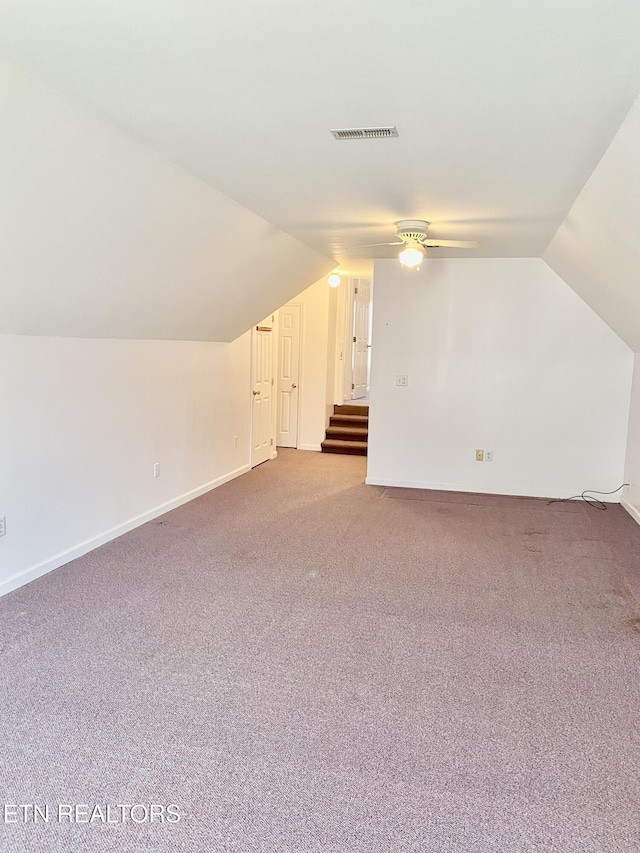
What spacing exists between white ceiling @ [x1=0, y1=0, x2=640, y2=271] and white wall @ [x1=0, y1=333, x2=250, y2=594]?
1582 mm

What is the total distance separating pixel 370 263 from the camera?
6.66m

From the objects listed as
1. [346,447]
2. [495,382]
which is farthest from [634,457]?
[346,447]

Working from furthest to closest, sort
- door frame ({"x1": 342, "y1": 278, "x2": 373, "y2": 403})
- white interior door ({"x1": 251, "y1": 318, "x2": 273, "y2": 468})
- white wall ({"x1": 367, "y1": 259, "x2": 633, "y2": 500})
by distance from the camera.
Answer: door frame ({"x1": 342, "y1": 278, "x2": 373, "y2": 403}), white interior door ({"x1": 251, "y1": 318, "x2": 273, "y2": 468}), white wall ({"x1": 367, "y1": 259, "x2": 633, "y2": 500})

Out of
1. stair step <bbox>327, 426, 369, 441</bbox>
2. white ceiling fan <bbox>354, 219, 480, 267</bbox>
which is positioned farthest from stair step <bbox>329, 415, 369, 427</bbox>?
white ceiling fan <bbox>354, 219, 480, 267</bbox>

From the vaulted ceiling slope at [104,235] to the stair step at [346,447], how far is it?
11.3 feet

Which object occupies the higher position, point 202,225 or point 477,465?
point 202,225

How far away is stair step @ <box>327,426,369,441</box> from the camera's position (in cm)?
832

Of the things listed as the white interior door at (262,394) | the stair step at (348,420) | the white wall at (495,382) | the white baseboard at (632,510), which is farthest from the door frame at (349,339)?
the white baseboard at (632,510)

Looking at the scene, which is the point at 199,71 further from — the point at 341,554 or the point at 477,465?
the point at 477,465

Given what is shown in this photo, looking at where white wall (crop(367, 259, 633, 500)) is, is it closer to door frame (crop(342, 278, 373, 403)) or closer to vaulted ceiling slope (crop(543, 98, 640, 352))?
vaulted ceiling slope (crop(543, 98, 640, 352))

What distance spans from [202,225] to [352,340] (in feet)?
19.0

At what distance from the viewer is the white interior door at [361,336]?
9.48 metres

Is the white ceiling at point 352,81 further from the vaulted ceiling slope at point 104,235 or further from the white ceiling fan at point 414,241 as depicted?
the white ceiling fan at point 414,241

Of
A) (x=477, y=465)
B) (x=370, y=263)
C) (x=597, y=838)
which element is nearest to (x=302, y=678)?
(x=597, y=838)
